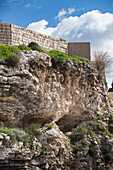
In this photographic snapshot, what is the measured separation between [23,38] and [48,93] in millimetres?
6249

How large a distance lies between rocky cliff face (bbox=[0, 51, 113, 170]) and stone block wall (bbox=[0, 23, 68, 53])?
380 cm

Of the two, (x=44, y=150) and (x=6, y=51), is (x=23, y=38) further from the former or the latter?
(x=44, y=150)

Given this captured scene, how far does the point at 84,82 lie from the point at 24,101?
6.36 meters

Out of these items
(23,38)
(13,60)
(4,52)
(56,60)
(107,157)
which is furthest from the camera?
(23,38)

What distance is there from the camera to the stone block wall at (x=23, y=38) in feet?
67.5

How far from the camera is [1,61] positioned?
53.6ft

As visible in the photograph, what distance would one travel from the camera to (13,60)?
16.3 m

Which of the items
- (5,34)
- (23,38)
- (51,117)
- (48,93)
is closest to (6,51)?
(5,34)

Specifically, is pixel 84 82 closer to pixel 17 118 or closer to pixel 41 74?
pixel 41 74

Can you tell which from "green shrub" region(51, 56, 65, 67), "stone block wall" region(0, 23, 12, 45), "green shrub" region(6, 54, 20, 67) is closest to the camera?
"green shrub" region(6, 54, 20, 67)

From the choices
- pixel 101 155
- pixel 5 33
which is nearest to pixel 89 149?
pixel 101 155

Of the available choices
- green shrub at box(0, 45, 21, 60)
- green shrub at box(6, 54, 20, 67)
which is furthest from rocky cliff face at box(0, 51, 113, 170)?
green shrub at box(0, 45, 21, 60)

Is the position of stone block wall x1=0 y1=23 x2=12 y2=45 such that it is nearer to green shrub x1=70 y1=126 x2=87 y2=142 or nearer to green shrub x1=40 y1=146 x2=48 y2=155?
green shrub x1=70 y1=126 x2=87 y2=142

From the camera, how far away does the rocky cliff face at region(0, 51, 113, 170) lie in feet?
51.6
